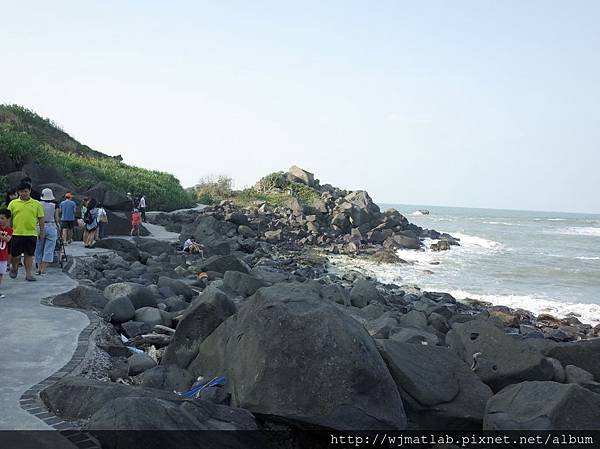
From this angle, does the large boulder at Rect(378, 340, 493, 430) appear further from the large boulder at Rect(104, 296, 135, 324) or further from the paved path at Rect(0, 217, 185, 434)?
the large boulder at Rect(104, 296, 135, 324)

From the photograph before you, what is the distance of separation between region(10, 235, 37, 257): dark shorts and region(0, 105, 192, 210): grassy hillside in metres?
12.1

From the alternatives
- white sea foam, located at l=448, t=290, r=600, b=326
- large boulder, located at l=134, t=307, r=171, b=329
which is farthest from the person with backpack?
white sea foam, located at l=448, t=290, r=600, b=326

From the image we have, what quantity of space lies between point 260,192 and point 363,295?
1336 inches

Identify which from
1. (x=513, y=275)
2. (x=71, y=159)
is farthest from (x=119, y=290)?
(x=71, y=159)

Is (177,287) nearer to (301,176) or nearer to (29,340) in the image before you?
(29,340)

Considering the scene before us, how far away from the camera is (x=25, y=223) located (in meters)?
9.05

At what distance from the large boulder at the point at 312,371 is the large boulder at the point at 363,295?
8.37 metres

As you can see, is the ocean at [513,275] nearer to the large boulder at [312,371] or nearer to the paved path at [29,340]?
the large boulder at [312,371]

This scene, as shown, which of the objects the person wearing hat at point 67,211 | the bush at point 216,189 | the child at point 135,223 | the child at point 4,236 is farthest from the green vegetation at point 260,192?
the child at point 4,236

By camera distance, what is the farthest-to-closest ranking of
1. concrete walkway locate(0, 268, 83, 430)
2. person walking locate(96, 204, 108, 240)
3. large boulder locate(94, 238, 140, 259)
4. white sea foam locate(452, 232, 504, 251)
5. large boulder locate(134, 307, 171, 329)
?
white sea foam locate(452, 232, 504, 251), person walking locate(96, 204, 108, 240), large boulder locate(94, 238, 140, 259), large boulder locate(134, 307, 171, 329), concrete walkway locate(0, 268, 83, 430)

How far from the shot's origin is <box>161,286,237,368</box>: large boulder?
6.27 meters

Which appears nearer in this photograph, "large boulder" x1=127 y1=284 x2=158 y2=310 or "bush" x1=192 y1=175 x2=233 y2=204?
"large boulder" x1=127 y1=284 x2=158 y2=310

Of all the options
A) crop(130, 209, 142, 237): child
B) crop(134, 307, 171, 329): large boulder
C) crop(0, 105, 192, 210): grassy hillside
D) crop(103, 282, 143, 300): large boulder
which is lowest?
crop(134, 307, 171, 329): large boulder

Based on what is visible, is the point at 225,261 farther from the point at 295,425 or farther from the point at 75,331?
the point at 295,425
